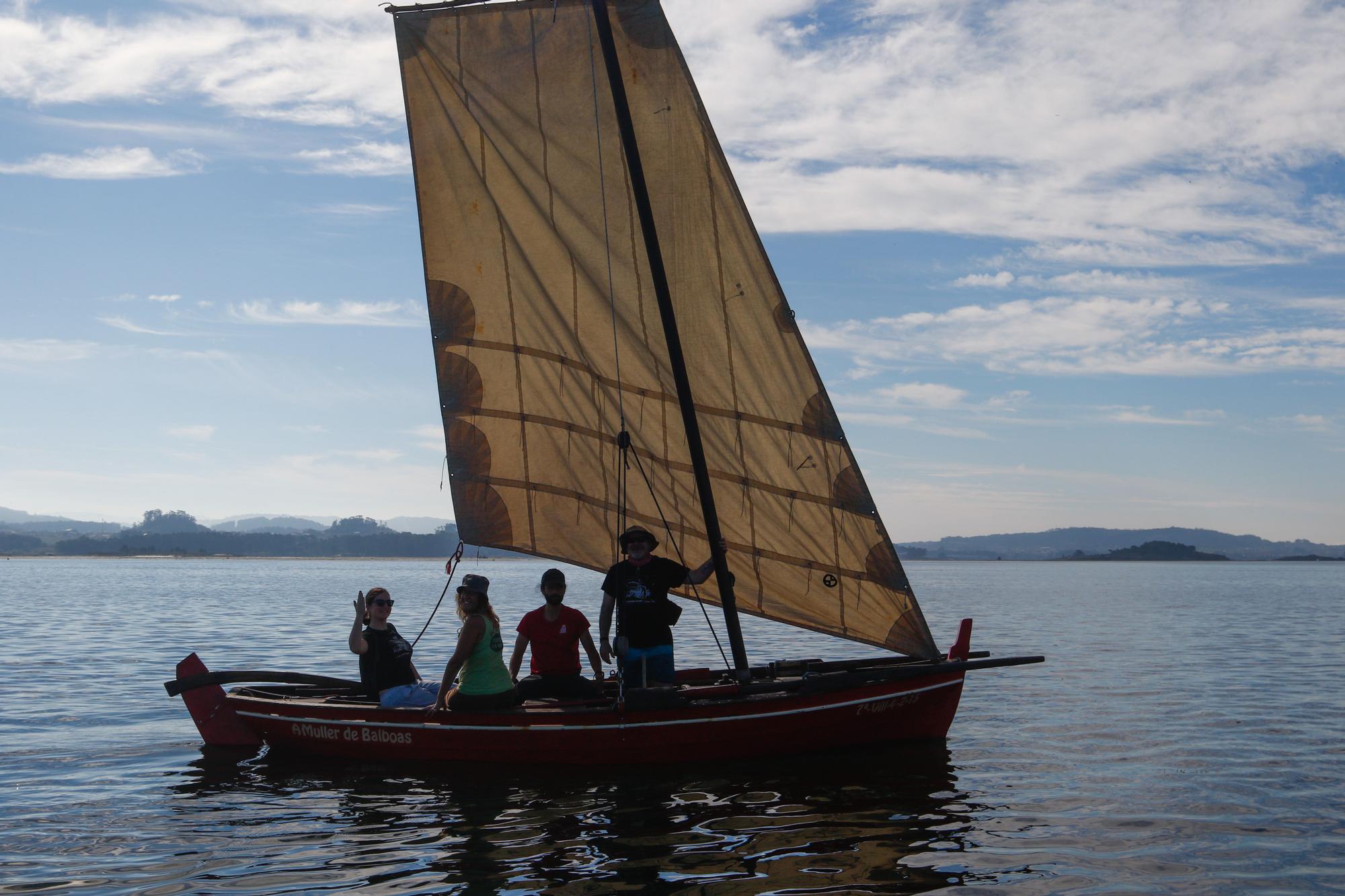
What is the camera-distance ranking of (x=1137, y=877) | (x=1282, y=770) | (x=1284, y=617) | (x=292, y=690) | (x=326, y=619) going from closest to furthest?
(x=1137, y=877) → (x=1282, y=770) → (x=292, y=690) → (x=326, y=619) → (x=1284, y=617)

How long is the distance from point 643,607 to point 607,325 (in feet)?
14.3

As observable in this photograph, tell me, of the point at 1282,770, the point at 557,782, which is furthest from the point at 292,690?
the point at 1282,770

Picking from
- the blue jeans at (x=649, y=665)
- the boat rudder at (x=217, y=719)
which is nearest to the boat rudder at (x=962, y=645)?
the blue jeans at (x=649, y=665)

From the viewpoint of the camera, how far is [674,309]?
16.8 metres

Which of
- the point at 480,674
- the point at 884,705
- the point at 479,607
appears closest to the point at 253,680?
the point at 480,674

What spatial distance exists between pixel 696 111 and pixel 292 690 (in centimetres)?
1164

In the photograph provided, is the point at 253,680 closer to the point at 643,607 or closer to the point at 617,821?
the point at 643,607

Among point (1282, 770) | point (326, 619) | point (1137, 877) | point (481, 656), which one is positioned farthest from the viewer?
point (326, 619)

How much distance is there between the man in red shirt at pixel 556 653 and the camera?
1645cm

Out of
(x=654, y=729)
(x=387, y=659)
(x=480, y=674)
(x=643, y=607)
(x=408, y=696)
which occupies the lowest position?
(x=654, y=729)

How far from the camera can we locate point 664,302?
1611 centimetres

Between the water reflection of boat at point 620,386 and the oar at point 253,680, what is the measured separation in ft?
0.33

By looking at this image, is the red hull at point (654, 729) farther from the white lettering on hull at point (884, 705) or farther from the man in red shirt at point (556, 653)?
the man in red shirt at point (556, 653)

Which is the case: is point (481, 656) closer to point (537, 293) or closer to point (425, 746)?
point (425, 746)
